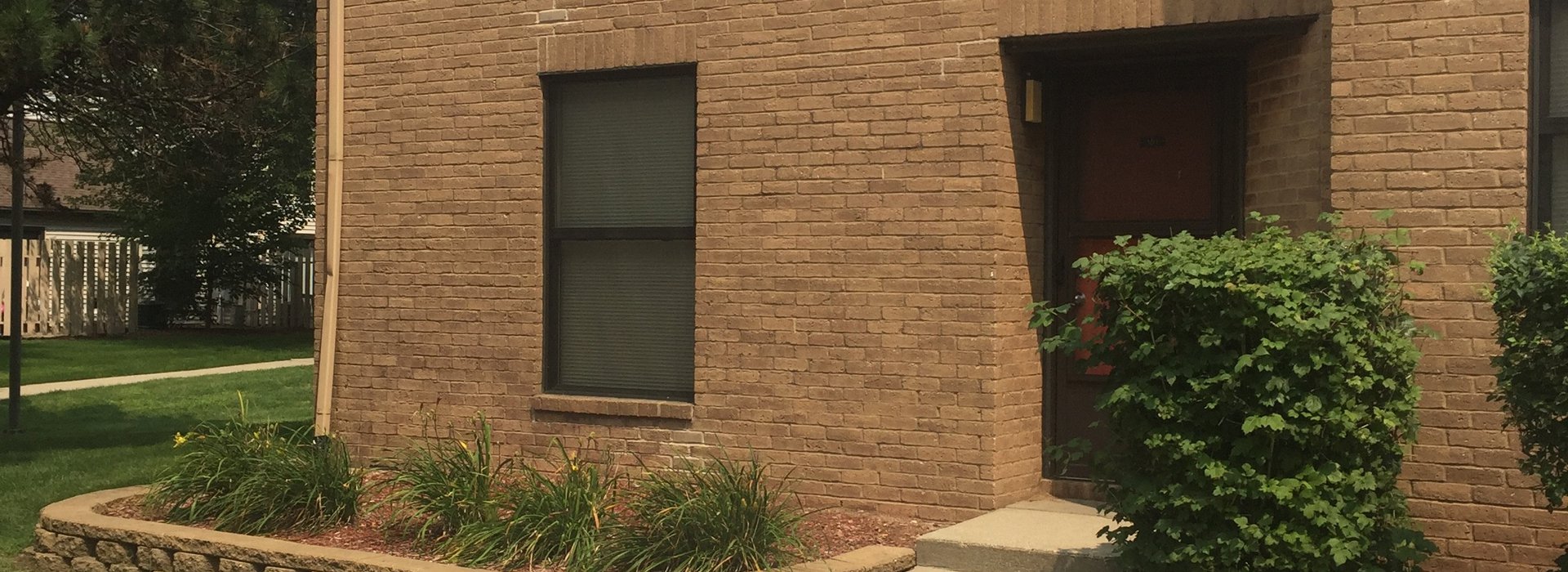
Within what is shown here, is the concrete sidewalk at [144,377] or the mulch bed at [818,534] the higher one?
the concrete sidewalk at [144,377]

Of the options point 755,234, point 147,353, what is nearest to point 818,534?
point 755,234

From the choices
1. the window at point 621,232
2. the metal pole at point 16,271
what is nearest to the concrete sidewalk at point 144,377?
the metal pole at point 16,271

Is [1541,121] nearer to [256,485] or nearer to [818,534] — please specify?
[818,534]

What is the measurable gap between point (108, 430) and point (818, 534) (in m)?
8.35

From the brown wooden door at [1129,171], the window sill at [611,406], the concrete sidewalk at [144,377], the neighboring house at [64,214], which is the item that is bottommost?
the concrete sidewalk at [144,377]

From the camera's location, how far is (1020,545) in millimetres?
6695

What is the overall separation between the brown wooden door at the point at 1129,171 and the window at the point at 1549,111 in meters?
1.57

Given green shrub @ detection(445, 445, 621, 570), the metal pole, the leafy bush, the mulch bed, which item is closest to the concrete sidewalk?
the metal pole

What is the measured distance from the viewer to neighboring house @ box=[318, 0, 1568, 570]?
631 cm

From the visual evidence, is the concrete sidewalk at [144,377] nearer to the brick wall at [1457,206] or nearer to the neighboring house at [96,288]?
the neighboring house at [96,288]

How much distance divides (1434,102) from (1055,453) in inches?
81.9

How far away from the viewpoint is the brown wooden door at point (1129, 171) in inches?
306

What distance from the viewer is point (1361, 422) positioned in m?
5.62

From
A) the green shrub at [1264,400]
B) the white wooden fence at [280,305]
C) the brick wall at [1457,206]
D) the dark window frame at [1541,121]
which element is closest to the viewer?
the green shrub at [1264,400]
